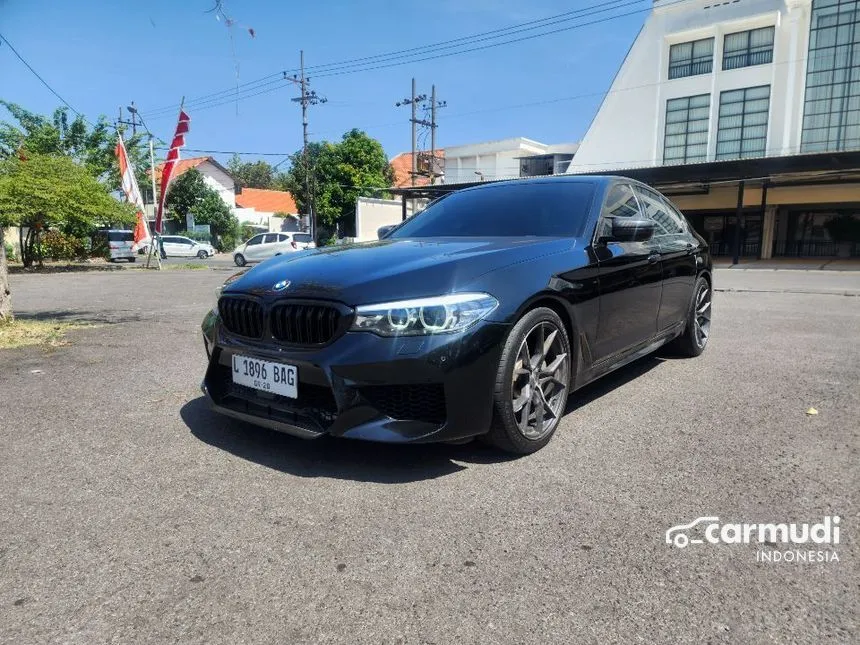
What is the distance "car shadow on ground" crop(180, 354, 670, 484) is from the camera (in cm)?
282

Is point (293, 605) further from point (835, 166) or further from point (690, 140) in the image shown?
→ point (690, 140)

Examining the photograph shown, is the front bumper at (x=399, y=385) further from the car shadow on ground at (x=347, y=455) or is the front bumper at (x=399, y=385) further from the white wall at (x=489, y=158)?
the white wall at (x=489, y=158)

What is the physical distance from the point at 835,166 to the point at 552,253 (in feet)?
73.8

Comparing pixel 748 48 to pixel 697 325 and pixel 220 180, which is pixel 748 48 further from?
pixel 220 180

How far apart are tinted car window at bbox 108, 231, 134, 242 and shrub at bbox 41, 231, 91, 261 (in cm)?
263

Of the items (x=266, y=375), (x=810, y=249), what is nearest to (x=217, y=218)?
(x=810, y=249)

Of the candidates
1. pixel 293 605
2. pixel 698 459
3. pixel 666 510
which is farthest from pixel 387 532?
pixel 698 459

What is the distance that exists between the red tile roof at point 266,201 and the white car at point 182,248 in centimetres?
2486

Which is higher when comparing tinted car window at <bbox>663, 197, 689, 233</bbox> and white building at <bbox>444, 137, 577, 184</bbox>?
white building at <bbox>444, 137, 577, 184</bbox>

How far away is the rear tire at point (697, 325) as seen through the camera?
5.14 meters

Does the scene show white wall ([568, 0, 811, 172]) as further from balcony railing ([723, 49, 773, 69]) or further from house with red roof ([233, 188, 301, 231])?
house with red roof ([233, 188, 301, 231])

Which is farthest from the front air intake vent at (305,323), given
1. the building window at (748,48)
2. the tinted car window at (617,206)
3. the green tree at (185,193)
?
the green tree at (185,193)

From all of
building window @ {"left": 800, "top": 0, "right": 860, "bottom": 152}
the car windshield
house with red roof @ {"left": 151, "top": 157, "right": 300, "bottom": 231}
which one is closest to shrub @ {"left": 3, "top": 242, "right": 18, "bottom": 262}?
house with red roof @ {"left": 151, "top": 157, "right": 300, "bottom": 231}

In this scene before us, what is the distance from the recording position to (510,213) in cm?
403
